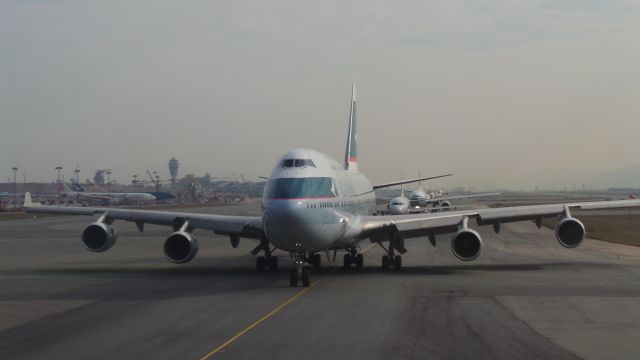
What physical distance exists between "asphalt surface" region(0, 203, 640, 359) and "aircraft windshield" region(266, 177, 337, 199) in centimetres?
292

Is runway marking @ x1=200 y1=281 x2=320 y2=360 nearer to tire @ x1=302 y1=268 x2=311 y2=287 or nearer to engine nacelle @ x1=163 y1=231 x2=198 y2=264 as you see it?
tire @ x1=302 y1=268 x2=311 y2=287

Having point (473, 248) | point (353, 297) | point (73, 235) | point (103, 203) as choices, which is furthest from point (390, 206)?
point (103, 203)

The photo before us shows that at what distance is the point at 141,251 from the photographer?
1635 inches

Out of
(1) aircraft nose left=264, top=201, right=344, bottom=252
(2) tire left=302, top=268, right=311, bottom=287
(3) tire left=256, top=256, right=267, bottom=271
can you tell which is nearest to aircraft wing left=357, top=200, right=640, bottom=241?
(3) tire left=256, top=256, right=267, bottom=271

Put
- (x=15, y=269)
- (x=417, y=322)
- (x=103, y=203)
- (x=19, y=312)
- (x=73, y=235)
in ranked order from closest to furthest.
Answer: (x=417, y=322) → (x=19, y=312) → (x=15, y=269) → (x=73, y=235) → (x=103, y=203)

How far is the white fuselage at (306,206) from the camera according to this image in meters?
24.0

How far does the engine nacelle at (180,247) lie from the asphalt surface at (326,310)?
0.81 m

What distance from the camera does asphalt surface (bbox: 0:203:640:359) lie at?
14266 millimetres

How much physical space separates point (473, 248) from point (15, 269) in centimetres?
1796

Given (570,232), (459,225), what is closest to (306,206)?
(459,225)

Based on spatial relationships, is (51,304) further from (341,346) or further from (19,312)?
(341,346)

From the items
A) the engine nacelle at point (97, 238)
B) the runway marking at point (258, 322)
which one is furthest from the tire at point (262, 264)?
the engine nacelle at point (97, 238)

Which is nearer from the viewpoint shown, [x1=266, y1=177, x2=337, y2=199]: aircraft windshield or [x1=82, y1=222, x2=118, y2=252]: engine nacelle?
[x1=266, y1=177, x2=337, y2=199]: aircraft windshield

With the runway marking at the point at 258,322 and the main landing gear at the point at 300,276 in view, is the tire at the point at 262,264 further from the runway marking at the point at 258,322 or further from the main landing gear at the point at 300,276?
the main landing gear at the point at 300,276
